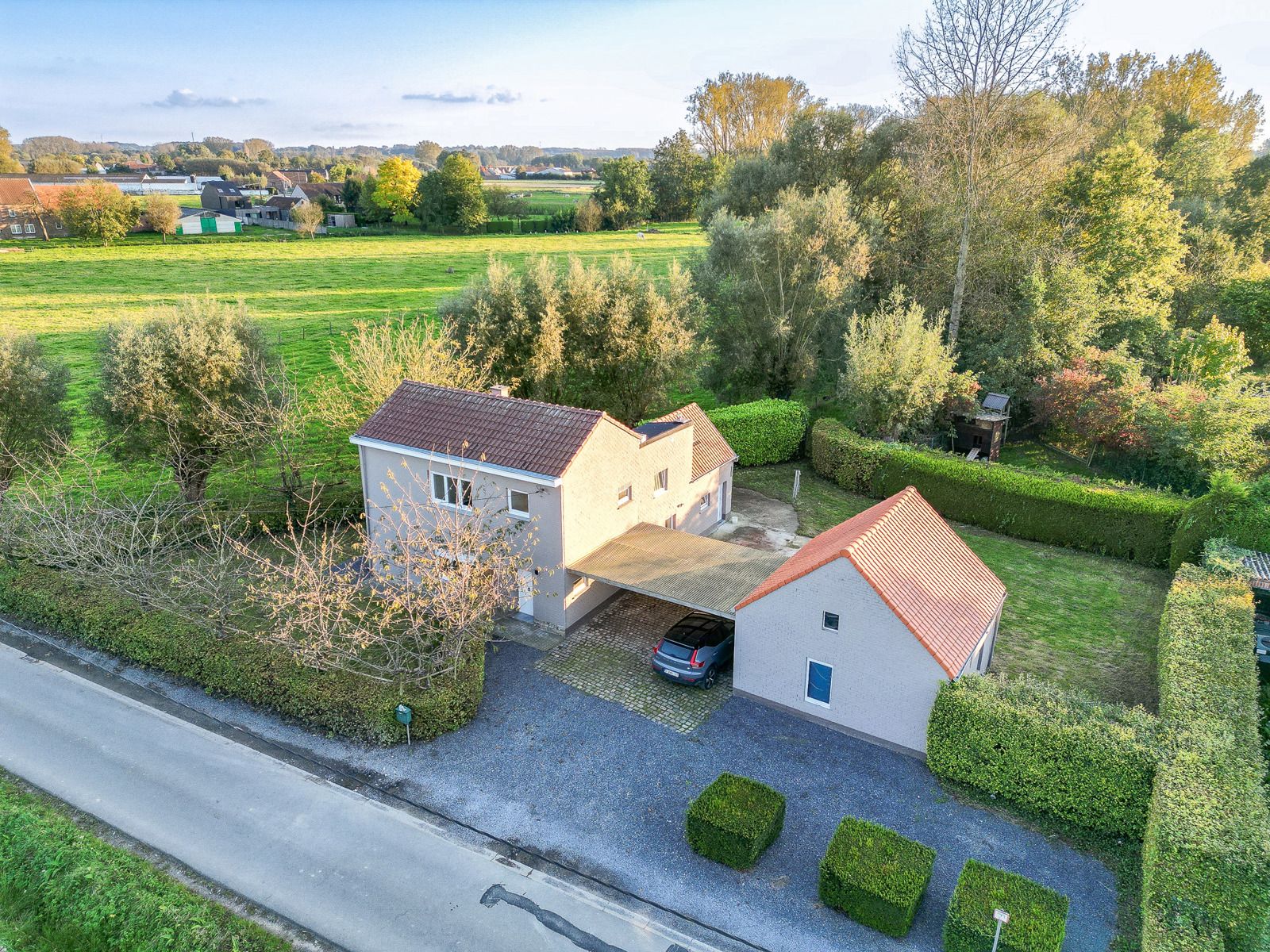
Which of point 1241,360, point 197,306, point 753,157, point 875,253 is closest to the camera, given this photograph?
point 197,306

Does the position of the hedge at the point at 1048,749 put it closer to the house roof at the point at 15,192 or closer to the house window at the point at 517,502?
the house window at the point at 517,502

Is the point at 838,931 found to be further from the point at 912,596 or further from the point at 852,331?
the point at 852,331

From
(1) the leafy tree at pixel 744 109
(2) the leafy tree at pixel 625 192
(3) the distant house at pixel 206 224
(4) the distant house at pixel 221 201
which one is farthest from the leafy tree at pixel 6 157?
(1) the leafy tree at pixel 744 109

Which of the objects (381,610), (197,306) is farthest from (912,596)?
(197,306)

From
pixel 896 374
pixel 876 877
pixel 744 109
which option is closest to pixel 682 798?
pixel 876 877

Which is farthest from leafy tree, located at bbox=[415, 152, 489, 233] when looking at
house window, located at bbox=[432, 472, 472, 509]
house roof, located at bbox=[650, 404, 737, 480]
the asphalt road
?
the asphalt road
